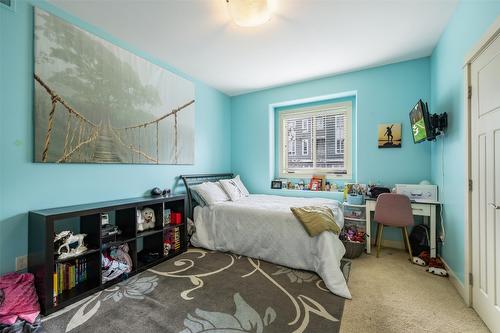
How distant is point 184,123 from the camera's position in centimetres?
347

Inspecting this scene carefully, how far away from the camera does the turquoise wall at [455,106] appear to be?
1762 millimetres

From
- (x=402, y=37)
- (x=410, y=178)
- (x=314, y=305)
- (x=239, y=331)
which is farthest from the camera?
(x=410, y=178)

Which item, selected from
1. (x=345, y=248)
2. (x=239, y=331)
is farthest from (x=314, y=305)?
(x=345, y=248)

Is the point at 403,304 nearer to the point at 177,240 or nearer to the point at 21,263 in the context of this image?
the point at 177,240

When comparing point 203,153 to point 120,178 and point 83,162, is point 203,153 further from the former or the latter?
point 83,162

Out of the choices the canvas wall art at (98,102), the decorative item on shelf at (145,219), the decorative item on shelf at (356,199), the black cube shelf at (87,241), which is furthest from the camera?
the decorative item on shelf at (356,199)

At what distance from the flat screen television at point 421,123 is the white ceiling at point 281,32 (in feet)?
2.93

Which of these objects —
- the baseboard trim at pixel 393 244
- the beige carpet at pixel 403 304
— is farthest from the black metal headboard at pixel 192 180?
the baseboard trim at pixel 393 244

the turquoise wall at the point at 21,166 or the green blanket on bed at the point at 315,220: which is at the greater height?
the turquoise wall at the point at 21,166

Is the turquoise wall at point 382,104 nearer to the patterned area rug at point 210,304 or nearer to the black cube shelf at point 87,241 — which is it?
the patterned area rug at point 210,304

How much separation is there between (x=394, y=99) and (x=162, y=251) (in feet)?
13.1

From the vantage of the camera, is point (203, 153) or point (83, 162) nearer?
point (83, 162)

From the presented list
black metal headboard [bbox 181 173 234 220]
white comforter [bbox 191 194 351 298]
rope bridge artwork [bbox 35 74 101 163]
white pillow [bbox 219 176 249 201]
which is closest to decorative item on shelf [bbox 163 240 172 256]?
white comforter [bbox 191 194 351 298]

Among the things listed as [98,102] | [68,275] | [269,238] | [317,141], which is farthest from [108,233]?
[317,141]
